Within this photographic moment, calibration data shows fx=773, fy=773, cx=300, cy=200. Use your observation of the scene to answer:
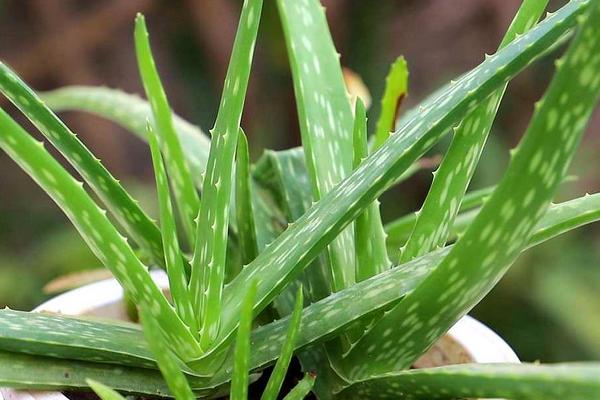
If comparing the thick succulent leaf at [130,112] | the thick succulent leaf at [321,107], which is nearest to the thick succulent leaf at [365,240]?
the thick succulent leaf at [321,107]

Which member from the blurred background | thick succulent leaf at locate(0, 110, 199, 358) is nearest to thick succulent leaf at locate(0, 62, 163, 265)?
thick succulent leaf at locate(0, 110, 199, 358)

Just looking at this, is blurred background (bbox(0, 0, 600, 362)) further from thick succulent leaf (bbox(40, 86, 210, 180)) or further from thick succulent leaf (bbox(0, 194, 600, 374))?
thick succulent leaf (bbox(0, 194, 600, 374))

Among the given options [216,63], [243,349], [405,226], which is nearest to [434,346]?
[405,226]

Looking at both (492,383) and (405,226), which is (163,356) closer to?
(492,383)

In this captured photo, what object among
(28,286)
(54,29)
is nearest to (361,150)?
(28,286)

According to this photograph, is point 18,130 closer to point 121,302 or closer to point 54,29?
point 121,302

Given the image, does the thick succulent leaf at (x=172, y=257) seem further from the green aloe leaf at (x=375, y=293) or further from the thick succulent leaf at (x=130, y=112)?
the thick succulent leaf at (x=130, y=112)

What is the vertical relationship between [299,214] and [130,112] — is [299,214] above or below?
below
